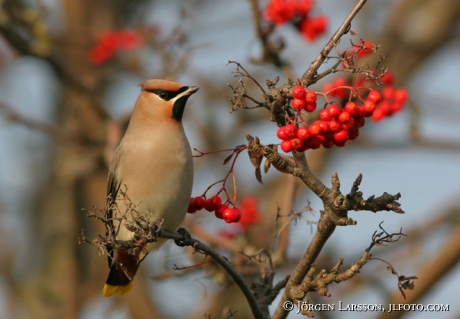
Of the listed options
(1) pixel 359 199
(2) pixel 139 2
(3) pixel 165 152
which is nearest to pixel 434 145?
(3) pixel 165 152

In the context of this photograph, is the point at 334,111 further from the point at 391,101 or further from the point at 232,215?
the point at 391,101

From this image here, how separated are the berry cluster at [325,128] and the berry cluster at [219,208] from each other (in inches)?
28.1

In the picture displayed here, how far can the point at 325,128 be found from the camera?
2.92 meters

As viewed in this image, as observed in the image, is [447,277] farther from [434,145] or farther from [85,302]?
[85,302]

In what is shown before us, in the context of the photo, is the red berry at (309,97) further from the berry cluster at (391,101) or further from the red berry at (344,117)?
the berry cluster at (391,101)

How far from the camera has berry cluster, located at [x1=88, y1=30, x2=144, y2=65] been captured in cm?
721

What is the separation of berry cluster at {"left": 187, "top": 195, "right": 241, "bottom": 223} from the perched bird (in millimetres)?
706

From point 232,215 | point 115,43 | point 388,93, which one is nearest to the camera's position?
point 232,215

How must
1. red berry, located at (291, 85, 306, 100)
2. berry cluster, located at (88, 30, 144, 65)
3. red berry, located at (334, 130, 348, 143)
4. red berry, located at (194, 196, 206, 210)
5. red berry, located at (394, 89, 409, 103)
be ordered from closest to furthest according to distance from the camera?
1. red berry, located at (291, 85, 306, 100)
2. red berry, located at (334, 130, 348, 143)
3. red berry, located at (194, 196, 206, 210)
4. red berry, located at (394, 89, 409, 103)
5. berry cluster, located at (88, 30, 144, 65)

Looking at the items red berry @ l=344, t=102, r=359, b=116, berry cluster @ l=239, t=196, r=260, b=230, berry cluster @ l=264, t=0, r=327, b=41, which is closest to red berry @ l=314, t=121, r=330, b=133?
red berry @ l=344, t=102, r=359, b=116

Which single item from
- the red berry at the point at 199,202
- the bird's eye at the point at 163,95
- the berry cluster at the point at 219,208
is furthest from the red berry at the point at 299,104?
the bird's eye at the point at 163,95

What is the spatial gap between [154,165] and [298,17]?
5.33 ft

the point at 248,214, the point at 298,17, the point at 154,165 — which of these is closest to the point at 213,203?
the point at 154,165

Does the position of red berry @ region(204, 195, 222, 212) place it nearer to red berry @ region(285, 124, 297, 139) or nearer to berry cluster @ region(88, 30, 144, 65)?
red berry @ region(285, 124, 297, 139)
